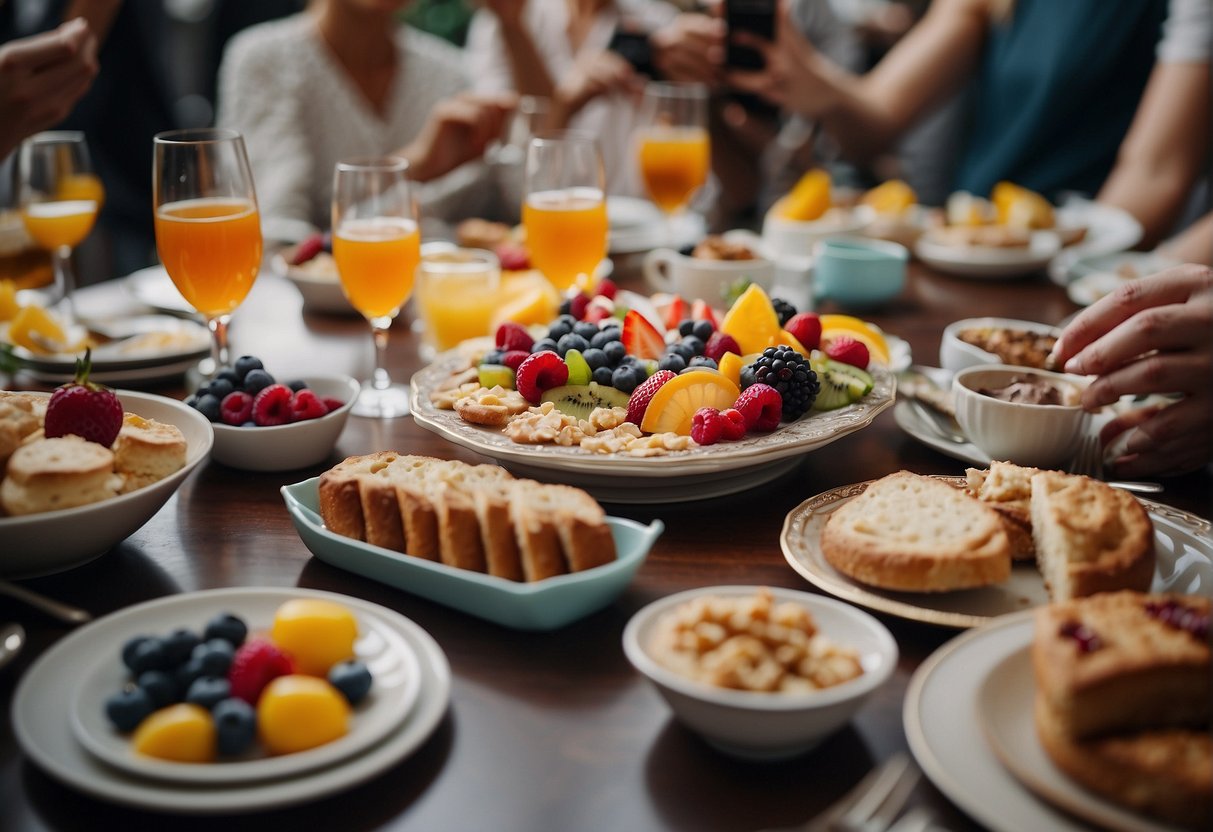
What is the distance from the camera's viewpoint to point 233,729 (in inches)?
29.1

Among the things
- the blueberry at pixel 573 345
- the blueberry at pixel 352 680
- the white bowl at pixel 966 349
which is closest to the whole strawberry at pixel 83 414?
the blueberry at pixel 352 680

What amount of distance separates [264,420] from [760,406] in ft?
2.13

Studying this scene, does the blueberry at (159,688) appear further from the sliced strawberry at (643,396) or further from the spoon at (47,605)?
the sliced strawberry at (643,396)

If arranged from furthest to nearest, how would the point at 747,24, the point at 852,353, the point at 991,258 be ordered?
the point at 747,24 → the point at 991,258 → the point at 852,353

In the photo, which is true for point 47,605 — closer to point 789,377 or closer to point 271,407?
point 271,407

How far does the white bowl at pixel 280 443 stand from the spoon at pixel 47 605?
361 millimetres

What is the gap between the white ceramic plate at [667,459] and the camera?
3.83 ft

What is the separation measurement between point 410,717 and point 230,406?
711mm

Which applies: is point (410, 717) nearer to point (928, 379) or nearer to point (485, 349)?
point (485, 349)

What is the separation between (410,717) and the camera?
0.79m

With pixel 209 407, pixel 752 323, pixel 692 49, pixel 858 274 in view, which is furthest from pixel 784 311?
pixel 692 49

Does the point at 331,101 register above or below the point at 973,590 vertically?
above

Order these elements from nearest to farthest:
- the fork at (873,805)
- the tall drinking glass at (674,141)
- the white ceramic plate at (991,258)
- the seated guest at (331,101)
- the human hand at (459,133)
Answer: the fork at (873,805)
the white ceramic plate at (991,258)
the tall drinking glass at (674,141)
the human hand at (459,133)
the seated guest at (331,101)

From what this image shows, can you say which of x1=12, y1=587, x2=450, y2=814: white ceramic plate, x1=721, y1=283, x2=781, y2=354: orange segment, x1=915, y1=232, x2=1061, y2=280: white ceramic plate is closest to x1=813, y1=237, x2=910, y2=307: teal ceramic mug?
x1=915, y1=232, x2=1061, y2=280: white ceramic plate
